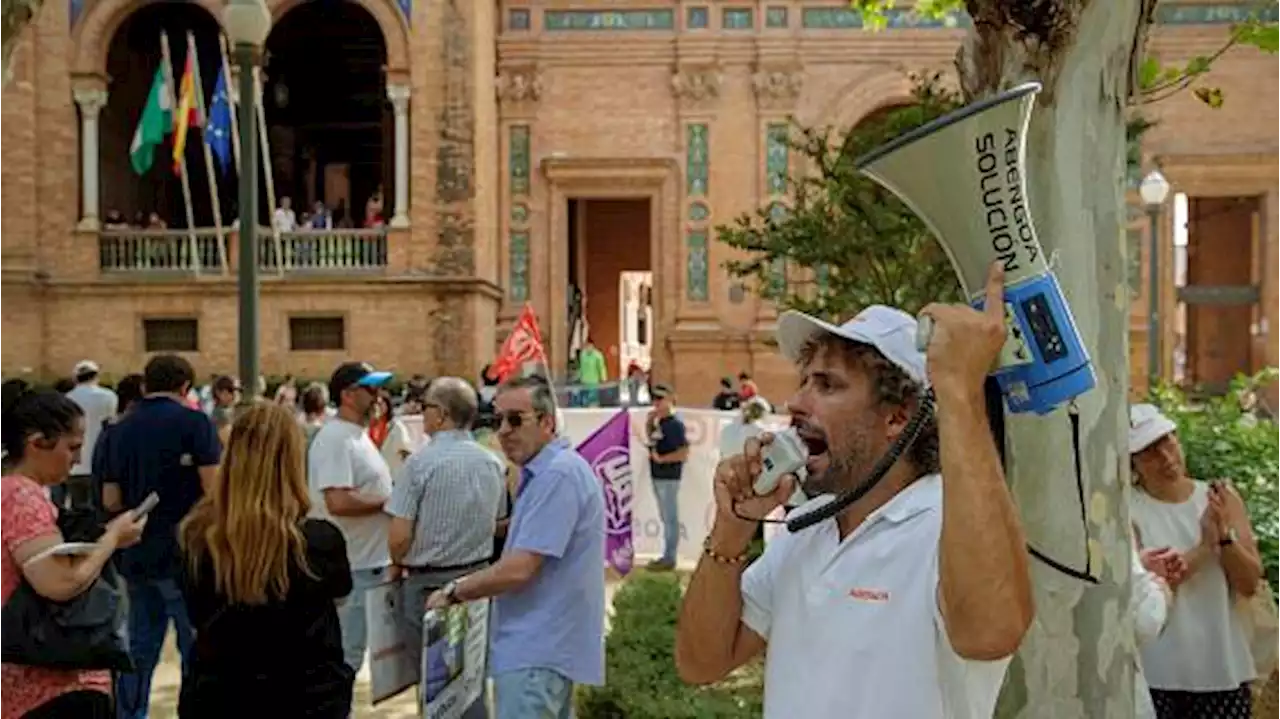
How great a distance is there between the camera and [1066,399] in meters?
2.04

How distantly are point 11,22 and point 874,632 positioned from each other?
19.2 feet

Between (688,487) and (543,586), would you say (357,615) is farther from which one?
(688,487)

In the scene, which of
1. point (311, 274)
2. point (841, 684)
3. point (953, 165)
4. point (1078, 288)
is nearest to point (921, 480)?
point (841, 684)

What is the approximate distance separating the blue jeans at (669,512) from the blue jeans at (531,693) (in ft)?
29.1

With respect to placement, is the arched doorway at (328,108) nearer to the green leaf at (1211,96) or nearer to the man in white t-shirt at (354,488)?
the man in white t-shirt at (354,488)

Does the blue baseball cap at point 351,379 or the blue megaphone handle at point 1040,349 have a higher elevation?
the blue megaphone handle at point 1040,349

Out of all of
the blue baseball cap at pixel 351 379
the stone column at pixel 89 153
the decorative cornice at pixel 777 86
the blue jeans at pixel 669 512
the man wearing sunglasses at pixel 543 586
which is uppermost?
the decorative cornice at pixel 777 86

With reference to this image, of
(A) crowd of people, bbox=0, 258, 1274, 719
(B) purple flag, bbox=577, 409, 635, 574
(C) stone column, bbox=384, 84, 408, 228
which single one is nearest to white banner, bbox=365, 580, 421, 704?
(A) crowd of people, bbox=0, 258, 1274, 719

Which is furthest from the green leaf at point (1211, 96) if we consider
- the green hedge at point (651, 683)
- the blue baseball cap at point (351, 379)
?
the blue baseball cap at point (351, 379)

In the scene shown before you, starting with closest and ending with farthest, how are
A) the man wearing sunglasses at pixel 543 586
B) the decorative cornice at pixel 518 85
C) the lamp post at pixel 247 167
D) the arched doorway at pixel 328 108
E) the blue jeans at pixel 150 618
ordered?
the man wearing sunglasses at pixel 543 586 → the blue jeans at pixel 150 618 → the lamp post at pixel 247 167 → the decorative cornice at pixel 518 85 → the arched doorway at pixel 328 108

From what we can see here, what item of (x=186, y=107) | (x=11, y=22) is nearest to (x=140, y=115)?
(x=186, y=107)

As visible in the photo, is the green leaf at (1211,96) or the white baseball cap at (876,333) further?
the green leaf at (1211,96)

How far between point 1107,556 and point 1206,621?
102cm

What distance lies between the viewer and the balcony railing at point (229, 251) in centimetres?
2522
